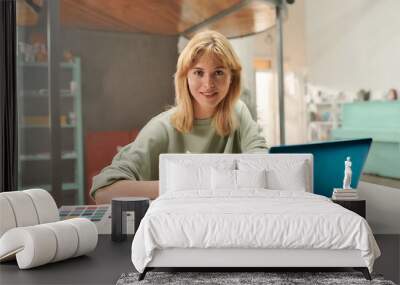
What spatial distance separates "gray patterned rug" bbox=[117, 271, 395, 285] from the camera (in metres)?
4.11

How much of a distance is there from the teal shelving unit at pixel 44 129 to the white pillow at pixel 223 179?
1832mm

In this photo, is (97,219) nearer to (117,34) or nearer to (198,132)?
(198,132)

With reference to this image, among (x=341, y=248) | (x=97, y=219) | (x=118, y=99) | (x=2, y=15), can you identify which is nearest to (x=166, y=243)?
(x=341, y=248)

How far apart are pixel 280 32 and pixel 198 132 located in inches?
55.8

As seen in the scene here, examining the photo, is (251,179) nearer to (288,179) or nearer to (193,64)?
(288,179)

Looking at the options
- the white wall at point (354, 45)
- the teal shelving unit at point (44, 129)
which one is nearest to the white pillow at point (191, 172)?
the teal shelving unit at point (44, 129)

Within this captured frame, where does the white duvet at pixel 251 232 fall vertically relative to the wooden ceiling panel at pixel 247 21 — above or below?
below

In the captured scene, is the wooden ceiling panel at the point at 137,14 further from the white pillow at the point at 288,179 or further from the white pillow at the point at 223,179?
the white pillow at the point at 288,179

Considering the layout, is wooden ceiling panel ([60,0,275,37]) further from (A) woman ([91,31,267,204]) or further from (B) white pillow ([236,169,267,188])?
(B) white pillow ([236,169,267,188])

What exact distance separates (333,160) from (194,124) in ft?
5.06

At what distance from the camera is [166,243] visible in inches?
164

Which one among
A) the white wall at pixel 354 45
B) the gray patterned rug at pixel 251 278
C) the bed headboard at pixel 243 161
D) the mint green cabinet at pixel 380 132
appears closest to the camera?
the gray patterned rug at pixel 251 278

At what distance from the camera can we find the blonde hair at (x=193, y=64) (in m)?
6.58

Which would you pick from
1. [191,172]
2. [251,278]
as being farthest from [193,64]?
[251,278]
